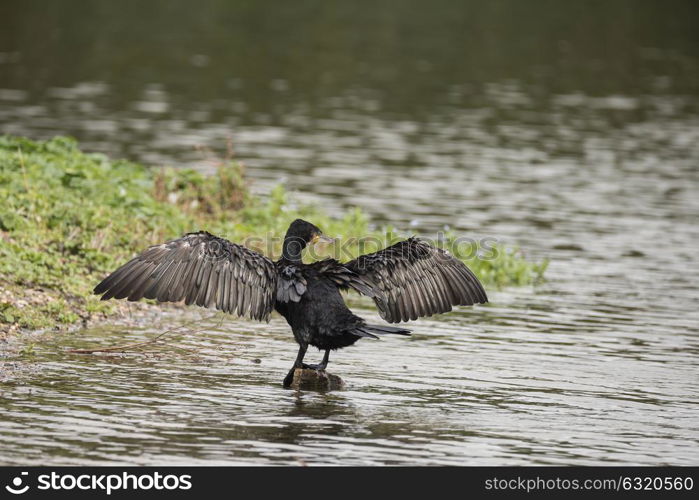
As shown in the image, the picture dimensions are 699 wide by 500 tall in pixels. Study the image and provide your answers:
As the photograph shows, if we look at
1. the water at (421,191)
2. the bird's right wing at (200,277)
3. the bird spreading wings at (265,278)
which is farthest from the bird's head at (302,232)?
the water at (421,191)

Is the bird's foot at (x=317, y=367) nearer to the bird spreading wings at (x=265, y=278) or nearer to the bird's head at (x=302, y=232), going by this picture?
the bird spreading wings at (x=265, y=278)

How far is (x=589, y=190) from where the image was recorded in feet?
65.3

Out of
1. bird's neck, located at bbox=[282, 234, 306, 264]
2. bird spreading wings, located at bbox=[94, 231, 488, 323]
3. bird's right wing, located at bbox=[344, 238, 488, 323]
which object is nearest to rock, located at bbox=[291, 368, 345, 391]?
bird spreading wings, located at bbox=[94, 231, 488, 323]

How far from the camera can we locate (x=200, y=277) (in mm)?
9273

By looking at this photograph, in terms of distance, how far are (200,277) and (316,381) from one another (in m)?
1.34

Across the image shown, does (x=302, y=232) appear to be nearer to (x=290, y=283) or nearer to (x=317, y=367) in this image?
(x=290, y=283)

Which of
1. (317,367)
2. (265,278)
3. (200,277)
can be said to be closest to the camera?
(200,277)

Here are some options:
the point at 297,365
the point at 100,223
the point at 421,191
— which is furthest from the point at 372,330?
the point at 421,191

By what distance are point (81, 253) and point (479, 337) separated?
4.10 m

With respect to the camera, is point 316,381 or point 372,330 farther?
point 316,381

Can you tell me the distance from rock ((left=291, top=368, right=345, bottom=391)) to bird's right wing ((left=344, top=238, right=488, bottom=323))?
0.74m

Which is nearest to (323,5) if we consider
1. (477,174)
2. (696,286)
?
(477,174)

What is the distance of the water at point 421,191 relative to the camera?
28.0 feet

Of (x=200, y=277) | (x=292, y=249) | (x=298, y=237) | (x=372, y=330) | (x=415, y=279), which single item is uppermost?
(x=298, y=237)
